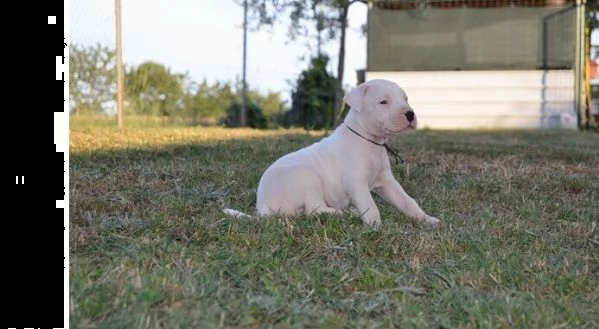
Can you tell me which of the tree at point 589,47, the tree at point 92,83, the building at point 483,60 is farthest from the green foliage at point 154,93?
the tree at point 589,47

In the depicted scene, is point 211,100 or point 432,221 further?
point 211,100

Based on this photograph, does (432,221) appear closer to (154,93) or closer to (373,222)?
(373,222)

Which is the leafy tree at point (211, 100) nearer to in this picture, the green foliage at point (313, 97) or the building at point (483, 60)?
the green foliage at point (313, 97)

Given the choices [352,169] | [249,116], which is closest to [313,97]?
[249,116]

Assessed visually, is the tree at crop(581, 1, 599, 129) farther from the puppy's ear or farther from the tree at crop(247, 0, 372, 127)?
the puppy's ear

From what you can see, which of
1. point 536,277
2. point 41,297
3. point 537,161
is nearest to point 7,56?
point 41,297

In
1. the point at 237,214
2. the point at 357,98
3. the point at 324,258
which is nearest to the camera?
the point at 324,258

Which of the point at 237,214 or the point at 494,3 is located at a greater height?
the point at 494,3

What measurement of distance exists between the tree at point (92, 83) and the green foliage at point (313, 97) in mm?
5114

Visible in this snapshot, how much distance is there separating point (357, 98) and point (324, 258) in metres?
1.13

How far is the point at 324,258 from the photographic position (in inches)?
97.8

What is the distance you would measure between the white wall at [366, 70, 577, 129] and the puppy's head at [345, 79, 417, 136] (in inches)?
394

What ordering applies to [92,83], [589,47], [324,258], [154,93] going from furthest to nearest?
1. [589,47]
2. [154,93]
3. [92,83]
4. [324,258]

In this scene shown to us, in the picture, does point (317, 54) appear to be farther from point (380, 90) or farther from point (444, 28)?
point (380, 90)
